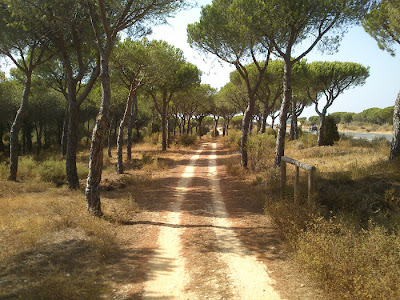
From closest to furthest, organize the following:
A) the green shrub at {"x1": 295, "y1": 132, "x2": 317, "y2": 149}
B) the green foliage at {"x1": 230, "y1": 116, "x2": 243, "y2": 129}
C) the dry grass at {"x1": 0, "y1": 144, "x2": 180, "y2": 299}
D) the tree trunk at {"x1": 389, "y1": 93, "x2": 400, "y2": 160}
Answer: the dry grass at {"x1": 0, "y1": 144, "x2": 180, "y2": 299} → the tree trunk at {"x1": 389, "y1": 93, "x2": 400, "y2": 160} → the green shrub at {"x1": 295, "y1": 132, "x2": 317, "y2": 149} → the green foliage at {"x1": 230, "y1": 116, "x2": 243, "y2": 129}

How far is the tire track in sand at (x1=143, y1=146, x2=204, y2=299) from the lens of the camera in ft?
14.1

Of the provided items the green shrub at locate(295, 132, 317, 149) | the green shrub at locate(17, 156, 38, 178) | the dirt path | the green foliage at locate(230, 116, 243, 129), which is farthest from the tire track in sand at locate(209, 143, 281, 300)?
the green foliage at locate(230, 116, 243, 129)

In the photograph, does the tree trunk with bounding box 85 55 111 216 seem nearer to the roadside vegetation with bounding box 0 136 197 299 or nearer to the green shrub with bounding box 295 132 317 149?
the roadside vegetation with bounding box 0 136 197 299

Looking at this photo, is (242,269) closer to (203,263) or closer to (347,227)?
(203,263)

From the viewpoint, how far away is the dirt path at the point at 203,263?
14.1 feet

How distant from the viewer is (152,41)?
19.1 metres

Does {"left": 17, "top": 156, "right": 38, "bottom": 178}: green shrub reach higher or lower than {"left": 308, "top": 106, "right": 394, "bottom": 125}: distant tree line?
lower

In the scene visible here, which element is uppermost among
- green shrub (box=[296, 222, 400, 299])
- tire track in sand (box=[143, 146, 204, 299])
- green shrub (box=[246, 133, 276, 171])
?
green shrub (box=[246, 133, 276, 171])

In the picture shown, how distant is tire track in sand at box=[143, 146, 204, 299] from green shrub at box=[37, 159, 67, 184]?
338 inches

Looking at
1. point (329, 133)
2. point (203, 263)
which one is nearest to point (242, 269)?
point (203, 263)

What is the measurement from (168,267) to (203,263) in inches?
25.5

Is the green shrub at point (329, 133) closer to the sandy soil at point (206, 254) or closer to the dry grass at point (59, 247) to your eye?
the sandy soil at point (206, 254)

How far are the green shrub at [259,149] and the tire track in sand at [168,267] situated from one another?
7.24m

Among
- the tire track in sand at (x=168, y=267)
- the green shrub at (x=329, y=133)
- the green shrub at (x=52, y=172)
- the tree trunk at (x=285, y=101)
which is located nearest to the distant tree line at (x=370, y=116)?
the green shrub at (x=329, y=133)
